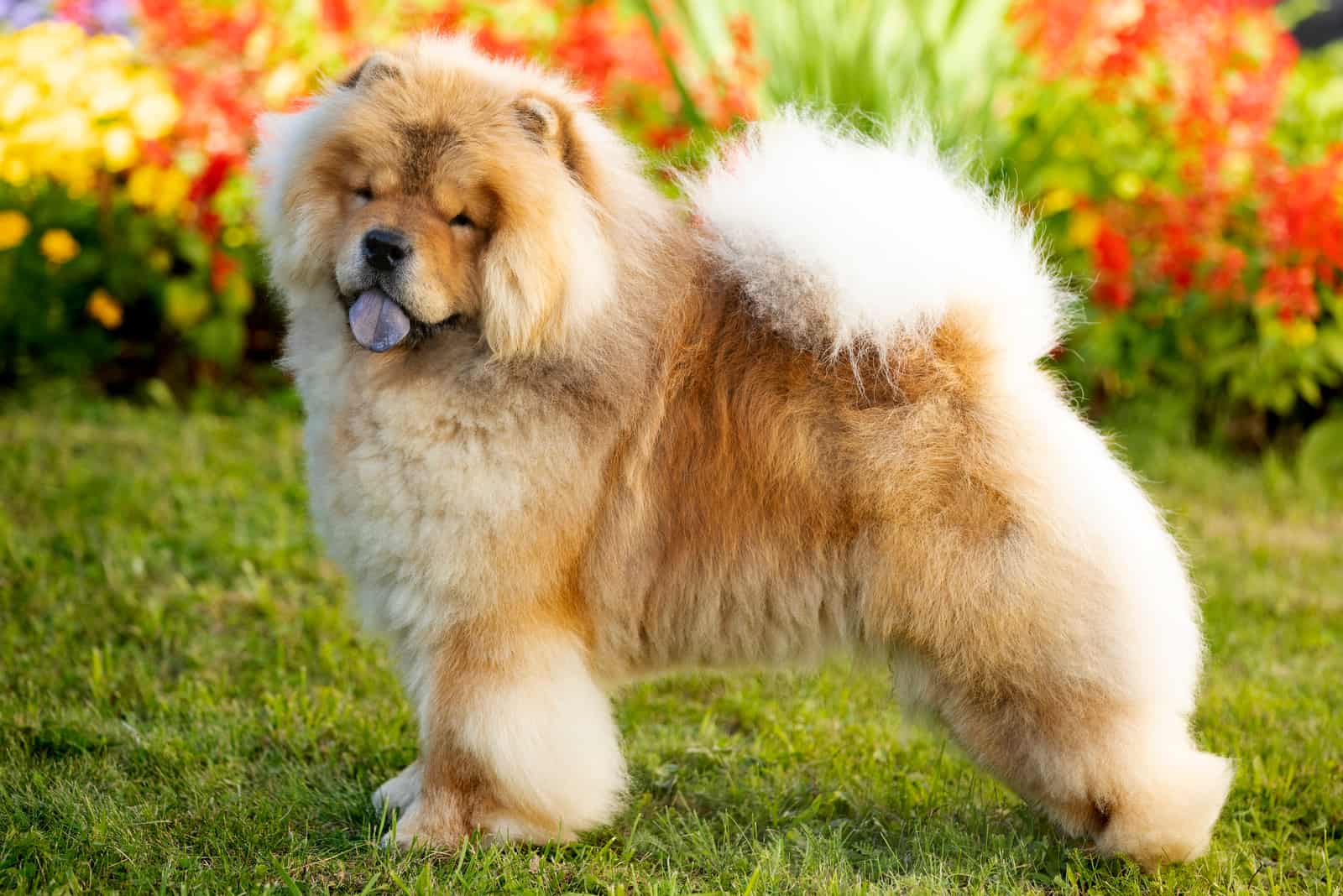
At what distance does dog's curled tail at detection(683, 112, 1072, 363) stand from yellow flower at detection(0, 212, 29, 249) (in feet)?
13.0

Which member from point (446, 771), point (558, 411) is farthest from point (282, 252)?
point (446, 771)

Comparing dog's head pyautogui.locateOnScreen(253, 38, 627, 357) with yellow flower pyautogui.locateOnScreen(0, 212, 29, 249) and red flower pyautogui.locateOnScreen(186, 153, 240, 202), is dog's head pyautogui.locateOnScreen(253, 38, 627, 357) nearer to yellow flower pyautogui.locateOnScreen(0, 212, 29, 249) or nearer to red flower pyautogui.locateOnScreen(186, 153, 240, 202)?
red flower pyautogui.locateOnScreen(186, 153, 240, 202)

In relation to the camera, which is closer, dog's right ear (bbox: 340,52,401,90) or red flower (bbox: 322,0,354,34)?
dog's right ear (bbox: 340,52,401,90)

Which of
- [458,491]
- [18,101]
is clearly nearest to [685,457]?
[458,491]

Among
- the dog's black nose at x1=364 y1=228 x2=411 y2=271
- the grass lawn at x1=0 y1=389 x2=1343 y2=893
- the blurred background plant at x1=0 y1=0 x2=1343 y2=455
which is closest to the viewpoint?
the dog's black nose at x1=364 y1=228 x2=411 y2=271

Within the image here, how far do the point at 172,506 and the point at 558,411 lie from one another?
8.68 feet

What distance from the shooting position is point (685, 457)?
260cm

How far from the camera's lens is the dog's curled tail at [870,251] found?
2.49 meters

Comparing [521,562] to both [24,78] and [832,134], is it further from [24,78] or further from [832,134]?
[24,78]

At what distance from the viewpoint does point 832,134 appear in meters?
2.78

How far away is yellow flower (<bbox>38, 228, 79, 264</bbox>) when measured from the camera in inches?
218

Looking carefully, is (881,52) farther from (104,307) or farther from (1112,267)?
(104,307)

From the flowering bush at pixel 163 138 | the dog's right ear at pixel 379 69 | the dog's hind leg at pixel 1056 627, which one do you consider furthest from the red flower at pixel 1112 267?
the dog's right ear at pixel 379 69

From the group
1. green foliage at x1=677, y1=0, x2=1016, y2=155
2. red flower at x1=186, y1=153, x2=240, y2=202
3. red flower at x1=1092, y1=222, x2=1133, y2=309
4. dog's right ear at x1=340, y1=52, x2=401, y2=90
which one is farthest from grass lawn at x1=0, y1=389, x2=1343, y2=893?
green foliage at x1=677, y1=0, x2=1016, y2=155
